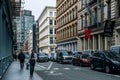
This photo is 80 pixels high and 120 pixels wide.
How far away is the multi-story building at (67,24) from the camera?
64.5 metres

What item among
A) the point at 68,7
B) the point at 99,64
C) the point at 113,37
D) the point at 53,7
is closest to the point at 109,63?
the point at 99,64

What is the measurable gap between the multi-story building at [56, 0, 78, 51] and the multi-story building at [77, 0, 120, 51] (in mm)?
5119

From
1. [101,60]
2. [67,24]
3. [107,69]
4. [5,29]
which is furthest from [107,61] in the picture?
[67,24]

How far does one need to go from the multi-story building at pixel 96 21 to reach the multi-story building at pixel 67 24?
512 cm

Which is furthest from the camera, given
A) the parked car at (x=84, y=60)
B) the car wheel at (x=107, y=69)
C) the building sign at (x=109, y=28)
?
the building sign at (x=109, y=28)

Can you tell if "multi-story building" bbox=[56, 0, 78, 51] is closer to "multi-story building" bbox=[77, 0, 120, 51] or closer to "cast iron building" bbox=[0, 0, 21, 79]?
"multi-story building" bbox=[77, 0, 120, 51]

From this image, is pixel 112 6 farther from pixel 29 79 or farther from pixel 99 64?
pixel 29 79

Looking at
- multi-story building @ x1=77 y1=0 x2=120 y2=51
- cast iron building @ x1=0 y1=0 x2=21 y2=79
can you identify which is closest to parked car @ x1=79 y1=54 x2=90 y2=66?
multi-story building @ x1=77 y1=0 x2=120 y2=51

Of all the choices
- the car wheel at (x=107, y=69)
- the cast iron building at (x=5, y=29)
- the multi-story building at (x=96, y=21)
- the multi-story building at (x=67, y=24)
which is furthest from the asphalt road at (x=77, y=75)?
the multi-story building at (x=67, y=24)

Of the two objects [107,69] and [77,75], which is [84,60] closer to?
[107,69]

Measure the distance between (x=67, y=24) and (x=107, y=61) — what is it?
4830 centimetres

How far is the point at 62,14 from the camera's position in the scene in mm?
79062

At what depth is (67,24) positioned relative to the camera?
71.9 metres

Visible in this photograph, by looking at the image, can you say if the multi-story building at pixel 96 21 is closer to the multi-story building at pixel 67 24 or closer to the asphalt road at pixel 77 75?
the multi-story building at pixel 67 24
